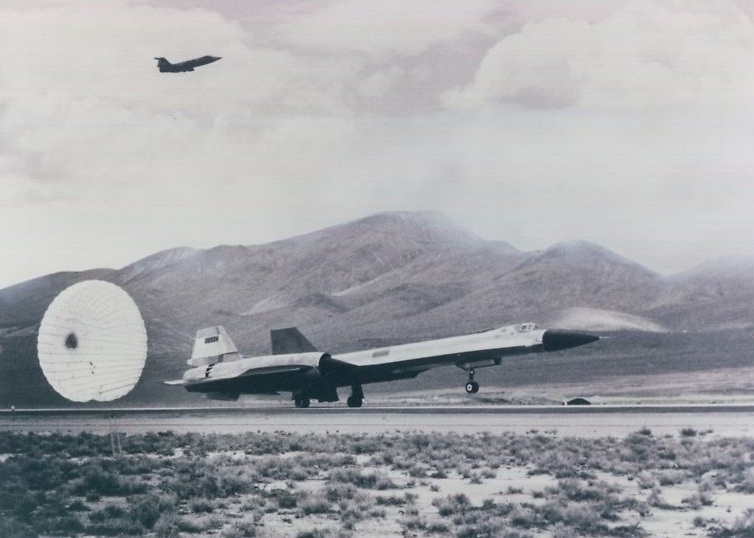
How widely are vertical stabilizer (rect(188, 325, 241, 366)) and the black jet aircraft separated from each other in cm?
2263

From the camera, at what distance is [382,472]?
76.2ft

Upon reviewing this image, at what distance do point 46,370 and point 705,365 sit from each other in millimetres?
50615

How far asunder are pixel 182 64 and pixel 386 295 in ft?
304

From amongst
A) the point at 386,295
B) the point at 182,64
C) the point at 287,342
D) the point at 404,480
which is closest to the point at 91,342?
the point at 182,64

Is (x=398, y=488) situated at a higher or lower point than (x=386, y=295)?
lower

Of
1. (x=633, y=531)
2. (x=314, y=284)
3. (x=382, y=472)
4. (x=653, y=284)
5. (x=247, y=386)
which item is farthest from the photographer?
(x=314, y=284)

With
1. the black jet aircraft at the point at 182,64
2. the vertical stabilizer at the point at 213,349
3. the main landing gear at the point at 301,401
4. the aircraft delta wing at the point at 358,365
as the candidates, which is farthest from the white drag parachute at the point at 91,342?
the vertical stabilizer at the point at 213,349

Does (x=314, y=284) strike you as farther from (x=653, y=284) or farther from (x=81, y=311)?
(x=81, y=311)

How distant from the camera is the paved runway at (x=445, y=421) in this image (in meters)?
29.9

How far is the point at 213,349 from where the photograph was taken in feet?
160

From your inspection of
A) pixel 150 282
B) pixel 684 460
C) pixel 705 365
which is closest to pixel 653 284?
pixel 705 365

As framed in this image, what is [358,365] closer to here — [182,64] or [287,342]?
[287,342]

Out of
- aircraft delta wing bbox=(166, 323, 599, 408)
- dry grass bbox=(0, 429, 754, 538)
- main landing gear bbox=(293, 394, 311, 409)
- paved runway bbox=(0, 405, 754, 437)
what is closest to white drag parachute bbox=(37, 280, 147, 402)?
paved runway bbox=(0, 405, 754, 437)

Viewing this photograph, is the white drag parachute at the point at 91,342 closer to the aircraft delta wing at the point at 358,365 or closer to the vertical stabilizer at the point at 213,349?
the aircraft delta wing at the point at 358,365
